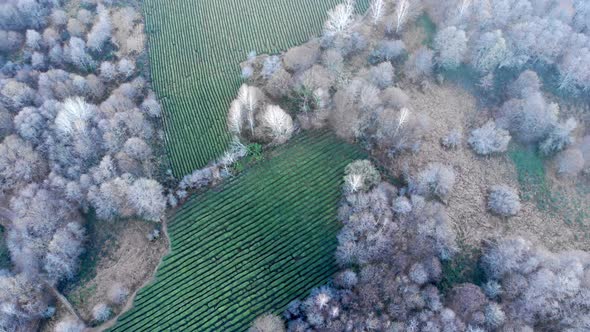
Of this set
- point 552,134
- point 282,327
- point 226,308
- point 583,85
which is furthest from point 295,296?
point 583,85

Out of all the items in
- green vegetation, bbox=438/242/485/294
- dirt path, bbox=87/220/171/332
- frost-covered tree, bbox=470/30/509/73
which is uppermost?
frost-covered tree, bbox=470/30/509/73

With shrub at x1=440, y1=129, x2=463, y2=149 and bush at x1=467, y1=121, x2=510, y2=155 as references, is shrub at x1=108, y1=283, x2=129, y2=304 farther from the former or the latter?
bush at x1=467, y1=121, x2=510, y2=155

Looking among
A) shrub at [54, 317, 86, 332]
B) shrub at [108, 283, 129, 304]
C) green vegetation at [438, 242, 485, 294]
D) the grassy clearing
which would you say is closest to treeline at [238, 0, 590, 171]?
the grassy clearing

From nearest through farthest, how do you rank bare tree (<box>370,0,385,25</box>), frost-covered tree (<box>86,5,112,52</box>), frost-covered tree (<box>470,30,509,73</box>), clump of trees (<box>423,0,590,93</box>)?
frost-covered tree (<box>470,30,509,73</box>) → clump of trees (<box>423,0,590,93</box>) → bare tree (<box>370,0,385,25</box>) → frost-covered tree (<box>86,5,112,52</box>)

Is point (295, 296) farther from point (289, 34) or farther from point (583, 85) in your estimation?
point (583, 85)

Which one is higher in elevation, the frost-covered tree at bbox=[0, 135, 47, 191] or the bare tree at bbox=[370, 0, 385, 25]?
the bare tree at bbox=[370, 0, 385, 25]

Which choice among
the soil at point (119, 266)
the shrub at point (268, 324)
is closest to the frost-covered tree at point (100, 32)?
the soil at point (119, 266)
